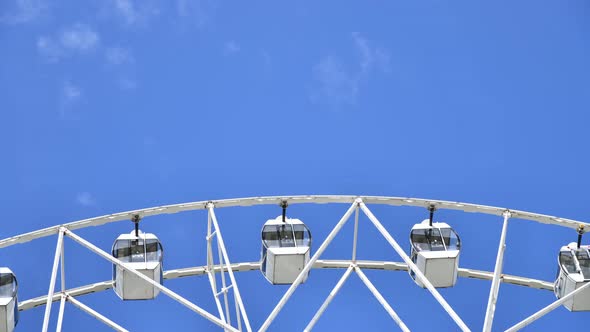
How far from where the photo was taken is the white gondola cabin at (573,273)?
49.6 m

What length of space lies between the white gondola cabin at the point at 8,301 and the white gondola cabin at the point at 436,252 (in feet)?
45.5

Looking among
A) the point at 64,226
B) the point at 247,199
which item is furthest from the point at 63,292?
the point at 247,199

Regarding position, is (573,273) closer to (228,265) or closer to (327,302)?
(327,302)

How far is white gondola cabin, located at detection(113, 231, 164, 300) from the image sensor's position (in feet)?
161

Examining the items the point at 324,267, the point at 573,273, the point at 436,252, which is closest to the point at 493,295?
the point at 436,252

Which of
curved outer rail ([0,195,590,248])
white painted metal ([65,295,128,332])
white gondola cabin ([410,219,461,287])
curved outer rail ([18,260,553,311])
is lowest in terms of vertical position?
white painted metal ([65,295,128,332])

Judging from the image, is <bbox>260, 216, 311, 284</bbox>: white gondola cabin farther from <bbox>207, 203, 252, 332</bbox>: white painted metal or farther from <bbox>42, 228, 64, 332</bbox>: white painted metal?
<bbox>42, 228, 64, 332</bbox>: white painted metal

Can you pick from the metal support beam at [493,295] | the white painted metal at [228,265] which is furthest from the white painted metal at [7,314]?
the metal support beam at [493,295]

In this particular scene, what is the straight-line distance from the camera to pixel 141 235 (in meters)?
50.6

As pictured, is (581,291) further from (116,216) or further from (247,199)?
(116,216)

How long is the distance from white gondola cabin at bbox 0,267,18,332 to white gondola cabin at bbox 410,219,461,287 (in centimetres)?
1386

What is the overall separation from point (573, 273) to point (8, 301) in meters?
19.9

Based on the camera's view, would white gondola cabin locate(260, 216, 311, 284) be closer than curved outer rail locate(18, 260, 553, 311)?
Yes

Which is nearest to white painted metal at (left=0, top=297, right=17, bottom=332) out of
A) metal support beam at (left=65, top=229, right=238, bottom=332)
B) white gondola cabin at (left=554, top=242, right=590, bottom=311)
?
metal support beam at (left=65, top=229, right=238, bottom=332)
